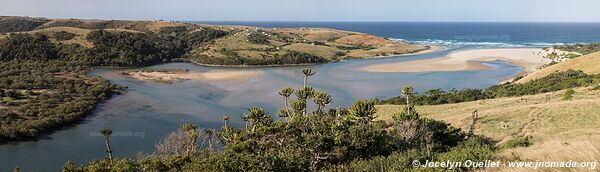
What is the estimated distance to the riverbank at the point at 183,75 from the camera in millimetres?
106781

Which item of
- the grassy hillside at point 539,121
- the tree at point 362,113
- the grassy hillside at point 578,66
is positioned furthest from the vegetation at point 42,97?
the grassy hillside at point 578,66

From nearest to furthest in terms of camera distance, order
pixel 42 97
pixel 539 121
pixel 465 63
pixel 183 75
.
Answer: pixel 539 121 → pixel 42 97 → pixel 183 75 → pixel 465 63

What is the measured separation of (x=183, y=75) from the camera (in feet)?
372

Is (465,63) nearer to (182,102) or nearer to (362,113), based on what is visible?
(182,102)

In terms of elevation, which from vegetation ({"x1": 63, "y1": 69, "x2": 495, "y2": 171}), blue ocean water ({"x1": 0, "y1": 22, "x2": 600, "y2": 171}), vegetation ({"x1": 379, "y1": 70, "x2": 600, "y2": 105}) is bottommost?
blue ocean water ({"x1": 0, "y1": 22, "x2": 600, "y2": 171})

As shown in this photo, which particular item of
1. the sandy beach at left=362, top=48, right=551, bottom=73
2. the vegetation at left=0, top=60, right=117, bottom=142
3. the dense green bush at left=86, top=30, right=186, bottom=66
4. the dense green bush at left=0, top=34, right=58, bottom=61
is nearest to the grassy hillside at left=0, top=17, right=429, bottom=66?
the dense green bush at left=86, top=30, right=186, bottom=66

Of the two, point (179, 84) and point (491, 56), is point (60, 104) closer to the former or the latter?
point (179, 84)

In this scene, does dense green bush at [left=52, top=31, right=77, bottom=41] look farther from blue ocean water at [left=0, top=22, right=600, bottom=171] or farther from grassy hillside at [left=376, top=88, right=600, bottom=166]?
grassy hillside at [left=376, top=88, right=600, bottom=166]

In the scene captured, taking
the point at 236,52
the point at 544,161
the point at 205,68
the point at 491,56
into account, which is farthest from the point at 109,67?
the point at 544,161

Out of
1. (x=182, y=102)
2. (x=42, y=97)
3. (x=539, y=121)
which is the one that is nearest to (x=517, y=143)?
(x=539, y=121)

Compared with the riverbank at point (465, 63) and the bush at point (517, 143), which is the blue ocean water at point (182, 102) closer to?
the riverbank at point (465, 63)

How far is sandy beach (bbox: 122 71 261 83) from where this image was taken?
107m

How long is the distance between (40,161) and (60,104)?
27605 millimetres

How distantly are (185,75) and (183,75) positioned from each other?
0.45m
